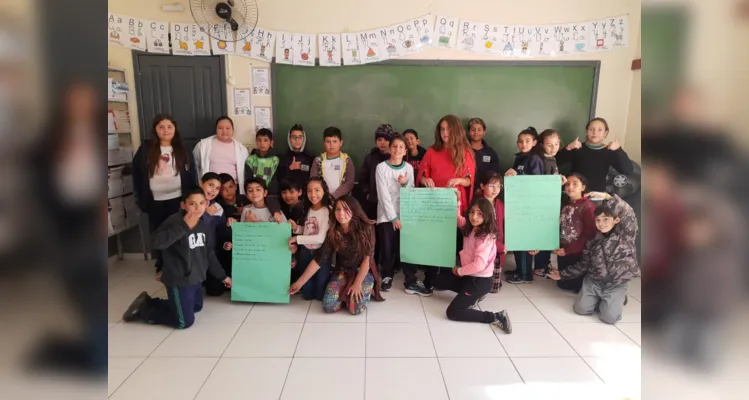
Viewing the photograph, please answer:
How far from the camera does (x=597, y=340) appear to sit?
2.49m

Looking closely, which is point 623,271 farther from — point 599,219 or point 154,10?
point 154,10

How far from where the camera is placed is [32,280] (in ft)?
1.28

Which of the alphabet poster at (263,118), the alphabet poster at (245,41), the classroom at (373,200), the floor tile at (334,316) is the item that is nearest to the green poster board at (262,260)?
the classroom at (373,200)

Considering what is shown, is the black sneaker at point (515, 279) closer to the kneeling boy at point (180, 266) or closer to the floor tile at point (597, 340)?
the floor tile at point (597, 340)

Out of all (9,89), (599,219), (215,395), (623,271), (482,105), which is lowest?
(215,395)

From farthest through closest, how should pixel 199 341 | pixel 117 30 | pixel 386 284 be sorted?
pixel 117 30
pixel 386 284
pixel 199 341

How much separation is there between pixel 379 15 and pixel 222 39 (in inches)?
53.0

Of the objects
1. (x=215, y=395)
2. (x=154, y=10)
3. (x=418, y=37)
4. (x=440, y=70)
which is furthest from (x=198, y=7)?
(x=215, y=395)

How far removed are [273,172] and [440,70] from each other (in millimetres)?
1679

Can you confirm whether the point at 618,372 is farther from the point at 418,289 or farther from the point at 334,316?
the point at 334,316

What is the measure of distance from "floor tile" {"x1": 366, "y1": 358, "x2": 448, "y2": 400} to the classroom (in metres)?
0.01

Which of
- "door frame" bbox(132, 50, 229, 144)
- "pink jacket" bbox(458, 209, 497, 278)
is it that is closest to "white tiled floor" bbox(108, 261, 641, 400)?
"pink jacket" bbox(458, 209, 497, 278)

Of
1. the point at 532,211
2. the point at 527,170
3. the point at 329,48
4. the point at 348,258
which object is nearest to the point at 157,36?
the point at 329,48

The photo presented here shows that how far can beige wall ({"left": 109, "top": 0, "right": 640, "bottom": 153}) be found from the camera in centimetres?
363
